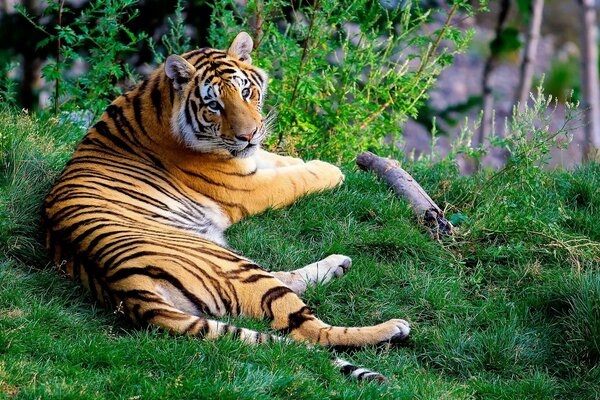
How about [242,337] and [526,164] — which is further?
[526,164]

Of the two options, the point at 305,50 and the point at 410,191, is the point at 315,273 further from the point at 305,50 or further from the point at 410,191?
the point at 305,50

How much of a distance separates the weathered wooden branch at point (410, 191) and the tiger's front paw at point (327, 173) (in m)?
0.30

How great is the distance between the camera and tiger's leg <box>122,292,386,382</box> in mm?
4559

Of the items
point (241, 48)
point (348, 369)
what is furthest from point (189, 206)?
point (348, 369)

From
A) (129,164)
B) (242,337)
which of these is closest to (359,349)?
→ (242,337)

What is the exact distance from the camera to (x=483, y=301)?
18.1ft

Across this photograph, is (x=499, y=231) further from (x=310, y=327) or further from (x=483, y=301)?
(x=310, y=327)

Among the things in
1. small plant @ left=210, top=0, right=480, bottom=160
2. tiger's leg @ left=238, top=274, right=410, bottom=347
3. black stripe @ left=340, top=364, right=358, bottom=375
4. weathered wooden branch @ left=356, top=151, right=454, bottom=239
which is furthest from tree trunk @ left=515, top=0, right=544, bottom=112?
black stripe @ left=340, top=364, right=358, bottom=375

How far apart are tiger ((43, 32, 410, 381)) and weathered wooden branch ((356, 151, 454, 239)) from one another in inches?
14.1

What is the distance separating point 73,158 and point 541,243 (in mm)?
3044

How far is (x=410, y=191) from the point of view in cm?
642

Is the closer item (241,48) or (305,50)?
(241,48)

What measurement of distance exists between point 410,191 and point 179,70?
1.76 metres

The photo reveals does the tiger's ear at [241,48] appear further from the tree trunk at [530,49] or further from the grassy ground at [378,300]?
the tree trunk at [530,49]
